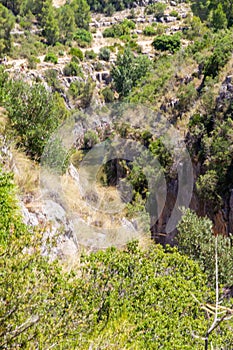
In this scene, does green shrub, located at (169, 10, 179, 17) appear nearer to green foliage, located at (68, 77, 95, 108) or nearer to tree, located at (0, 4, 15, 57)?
green foliage, located at (68, 77, 95, 108)

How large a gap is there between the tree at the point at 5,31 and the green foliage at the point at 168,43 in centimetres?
1979

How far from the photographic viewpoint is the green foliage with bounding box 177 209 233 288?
1496 cm

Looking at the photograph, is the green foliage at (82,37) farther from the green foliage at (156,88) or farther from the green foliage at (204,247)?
the green foliage at (204,247)

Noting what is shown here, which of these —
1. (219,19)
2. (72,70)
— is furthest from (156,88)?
(219,19)

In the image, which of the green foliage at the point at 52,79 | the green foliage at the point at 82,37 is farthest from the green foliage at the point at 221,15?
the green foliage at the point at 52,79

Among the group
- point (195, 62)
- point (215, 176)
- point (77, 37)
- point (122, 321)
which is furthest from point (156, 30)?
point (122, 321)

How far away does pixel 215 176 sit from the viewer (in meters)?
21.5

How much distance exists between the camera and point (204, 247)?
1531 centimetres

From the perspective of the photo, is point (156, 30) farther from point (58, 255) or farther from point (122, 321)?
point (122, 321)

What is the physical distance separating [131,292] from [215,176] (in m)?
15.3

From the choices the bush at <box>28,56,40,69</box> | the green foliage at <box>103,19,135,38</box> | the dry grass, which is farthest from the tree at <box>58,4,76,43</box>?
the dry grass

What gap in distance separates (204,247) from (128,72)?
31.9 metres

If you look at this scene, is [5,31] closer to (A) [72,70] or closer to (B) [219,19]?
(A) [72,70]

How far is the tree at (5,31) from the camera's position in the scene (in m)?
43.5
